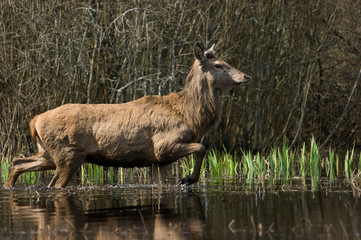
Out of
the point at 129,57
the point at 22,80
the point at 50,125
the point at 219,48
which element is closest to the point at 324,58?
the point at 219,48

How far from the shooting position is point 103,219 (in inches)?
212

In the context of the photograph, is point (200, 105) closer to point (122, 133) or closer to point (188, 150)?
point (188, 150)

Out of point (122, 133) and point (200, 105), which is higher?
point (200, 105)

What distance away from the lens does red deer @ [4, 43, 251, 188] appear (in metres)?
8.92

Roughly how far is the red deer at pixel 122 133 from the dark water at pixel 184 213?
0.82 metres

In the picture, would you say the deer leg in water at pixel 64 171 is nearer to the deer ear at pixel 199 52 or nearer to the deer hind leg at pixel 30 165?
the deer hind leg at pixel 30 165

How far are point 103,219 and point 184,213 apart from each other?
2.31 ft

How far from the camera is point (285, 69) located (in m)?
14.9

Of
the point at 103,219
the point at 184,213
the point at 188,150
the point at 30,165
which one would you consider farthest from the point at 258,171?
the point at 103,219

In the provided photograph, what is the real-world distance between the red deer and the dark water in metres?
0.82

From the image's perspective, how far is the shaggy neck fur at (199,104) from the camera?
9180mm

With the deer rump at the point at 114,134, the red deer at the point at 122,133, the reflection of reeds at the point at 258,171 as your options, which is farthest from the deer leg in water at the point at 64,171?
the reflection of reeds at the point at 258,171

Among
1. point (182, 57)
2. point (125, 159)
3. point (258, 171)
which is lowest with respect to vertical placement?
point (258, 171)

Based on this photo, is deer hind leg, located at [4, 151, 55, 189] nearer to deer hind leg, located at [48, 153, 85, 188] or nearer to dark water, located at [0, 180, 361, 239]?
deer hind leg, located at [48, 153, 85, 188]
